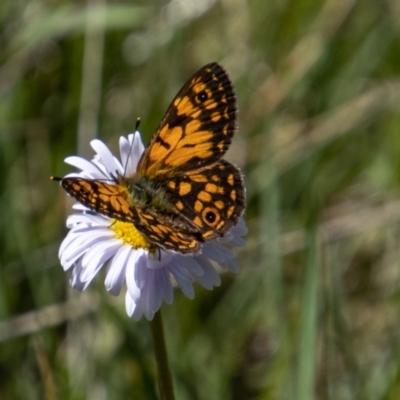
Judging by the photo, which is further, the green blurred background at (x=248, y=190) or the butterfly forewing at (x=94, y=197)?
the green blurred background at (x=248, y=190)

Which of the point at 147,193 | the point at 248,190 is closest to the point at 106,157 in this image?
the point at 147,193

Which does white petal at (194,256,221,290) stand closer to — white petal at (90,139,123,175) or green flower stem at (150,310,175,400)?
green flower stem at (150,310,175,400)

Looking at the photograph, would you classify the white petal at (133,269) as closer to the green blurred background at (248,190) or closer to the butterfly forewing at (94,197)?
the butterfly forewing at (94,197)

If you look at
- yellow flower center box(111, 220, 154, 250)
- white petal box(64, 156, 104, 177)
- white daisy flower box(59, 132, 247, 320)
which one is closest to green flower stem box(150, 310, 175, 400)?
white daisy flower box(59, 132, 247, 320)

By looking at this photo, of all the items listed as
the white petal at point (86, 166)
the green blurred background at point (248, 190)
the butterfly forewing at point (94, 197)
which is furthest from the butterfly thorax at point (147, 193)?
the green blurred background at point (248, 190)

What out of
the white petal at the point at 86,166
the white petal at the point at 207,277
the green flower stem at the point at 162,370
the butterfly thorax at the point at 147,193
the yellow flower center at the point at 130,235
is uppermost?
the white petal at the point at 86,166

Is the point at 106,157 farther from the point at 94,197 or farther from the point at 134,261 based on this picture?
the point at 94,197

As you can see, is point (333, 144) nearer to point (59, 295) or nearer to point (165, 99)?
point (165, 99)

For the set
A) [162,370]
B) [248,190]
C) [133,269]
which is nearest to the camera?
[162,370]
